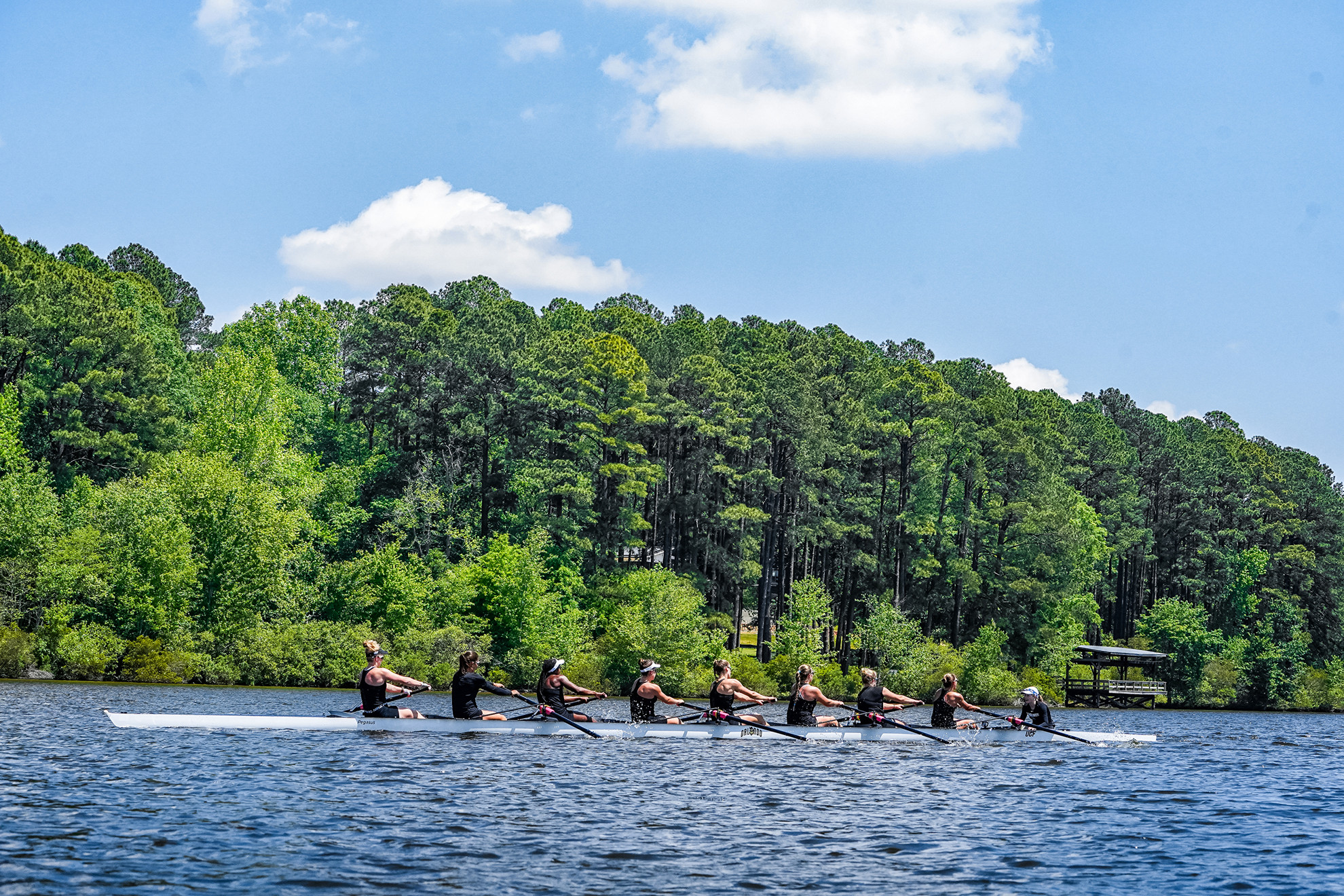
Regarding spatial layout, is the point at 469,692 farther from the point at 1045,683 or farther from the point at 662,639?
the point at 1045,683

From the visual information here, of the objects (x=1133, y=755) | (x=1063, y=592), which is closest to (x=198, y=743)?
(x=1133, y=755)

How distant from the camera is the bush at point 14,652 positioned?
4250 centimetres

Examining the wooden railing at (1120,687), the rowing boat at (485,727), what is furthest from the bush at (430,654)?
the wooden railing at (1120,687)

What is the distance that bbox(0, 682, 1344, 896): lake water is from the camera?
1289cm

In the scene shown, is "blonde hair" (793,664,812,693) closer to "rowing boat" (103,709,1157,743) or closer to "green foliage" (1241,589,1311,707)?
"rowing boat" (103,709,1157,743)

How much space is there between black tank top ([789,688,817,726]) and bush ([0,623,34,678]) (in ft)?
91.6

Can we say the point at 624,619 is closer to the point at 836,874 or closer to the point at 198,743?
the point at 198,743

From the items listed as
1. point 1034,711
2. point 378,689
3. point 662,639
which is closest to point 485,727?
point 378,689

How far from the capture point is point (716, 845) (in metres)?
15.0

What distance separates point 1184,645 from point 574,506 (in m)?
37.9

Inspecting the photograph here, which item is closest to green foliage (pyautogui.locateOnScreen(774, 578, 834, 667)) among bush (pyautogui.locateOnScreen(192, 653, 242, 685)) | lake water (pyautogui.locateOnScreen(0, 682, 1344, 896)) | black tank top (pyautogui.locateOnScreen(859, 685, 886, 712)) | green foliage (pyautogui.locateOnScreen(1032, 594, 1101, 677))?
green foliage (pyautogui.locateOnScreen(1032, 594, 1101, 677))

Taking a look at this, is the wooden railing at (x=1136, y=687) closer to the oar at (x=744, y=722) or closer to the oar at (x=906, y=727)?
the oar at (x=906, y=727)

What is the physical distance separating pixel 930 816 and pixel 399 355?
200 ft

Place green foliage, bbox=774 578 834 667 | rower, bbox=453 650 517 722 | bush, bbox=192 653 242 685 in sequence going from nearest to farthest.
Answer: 1. rower, bbox=453 650 517 722
2. bush, bbox=192 653 242 685
3. green foliage, bbox=774 578 834 667
